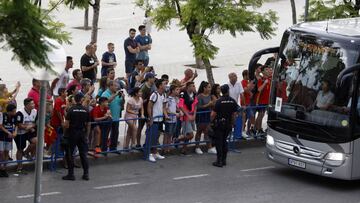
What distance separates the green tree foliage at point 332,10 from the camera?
2475cm

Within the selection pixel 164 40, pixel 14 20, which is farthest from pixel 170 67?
pixel 14 20

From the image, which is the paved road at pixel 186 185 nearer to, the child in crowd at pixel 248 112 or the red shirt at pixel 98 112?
the red shirt at pixel 98 112

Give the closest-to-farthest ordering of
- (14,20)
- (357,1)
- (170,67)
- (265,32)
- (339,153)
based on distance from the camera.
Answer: (14,20) → (339,153) → (265,32) → (357,1) → (170,67)

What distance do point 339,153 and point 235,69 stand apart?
46.2 feet

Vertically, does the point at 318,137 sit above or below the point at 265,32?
below

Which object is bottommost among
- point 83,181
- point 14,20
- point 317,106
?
point 83,181

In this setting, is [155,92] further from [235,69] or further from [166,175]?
[235,69]

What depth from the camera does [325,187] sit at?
18.6m

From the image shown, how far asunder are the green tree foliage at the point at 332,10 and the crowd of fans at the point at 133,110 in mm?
3226

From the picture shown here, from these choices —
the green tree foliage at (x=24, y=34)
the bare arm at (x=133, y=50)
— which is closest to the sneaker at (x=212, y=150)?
the bare arm at (x=133, y=50)

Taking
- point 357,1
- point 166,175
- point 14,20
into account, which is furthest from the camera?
point 357,1

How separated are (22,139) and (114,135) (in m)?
2.24

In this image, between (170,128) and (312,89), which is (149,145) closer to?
(170,128)

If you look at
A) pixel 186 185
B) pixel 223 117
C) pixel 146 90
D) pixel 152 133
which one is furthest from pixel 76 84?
pixel 186 185
